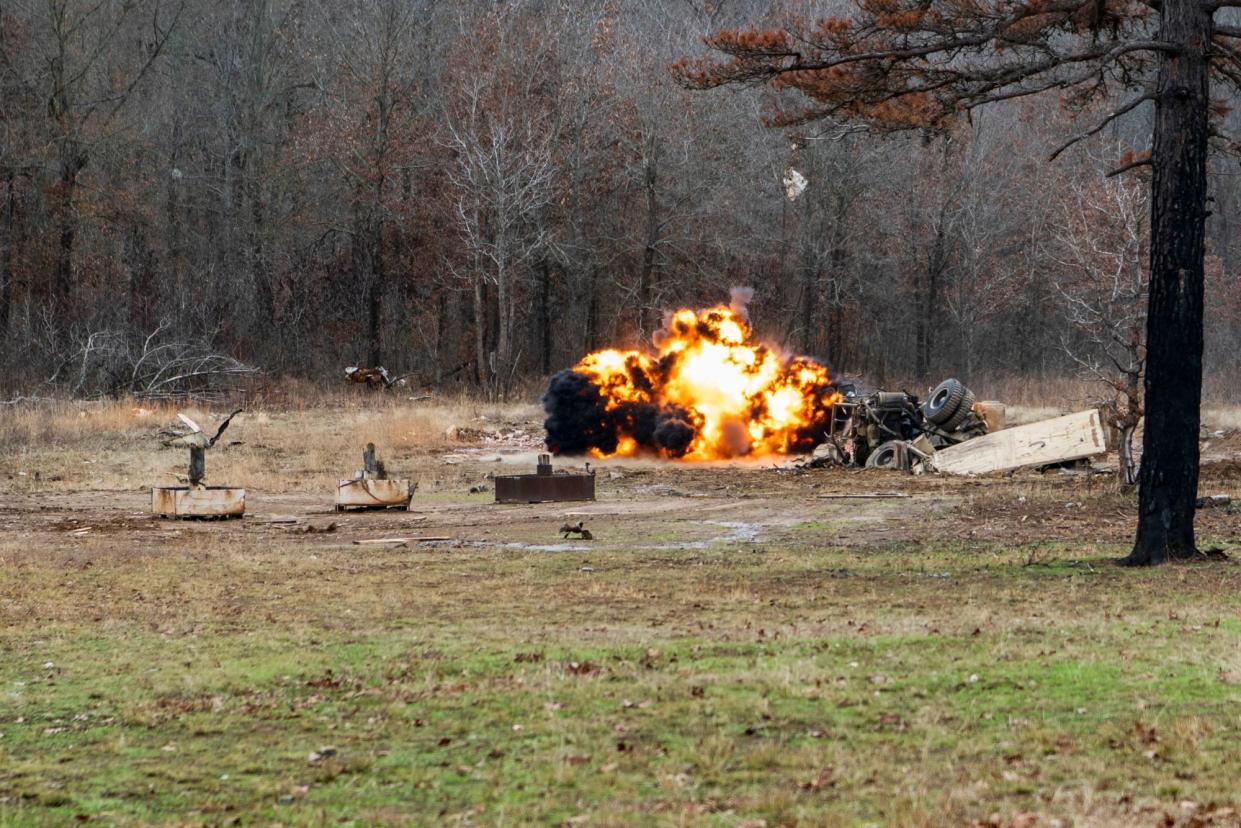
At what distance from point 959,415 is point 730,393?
511 centimetres

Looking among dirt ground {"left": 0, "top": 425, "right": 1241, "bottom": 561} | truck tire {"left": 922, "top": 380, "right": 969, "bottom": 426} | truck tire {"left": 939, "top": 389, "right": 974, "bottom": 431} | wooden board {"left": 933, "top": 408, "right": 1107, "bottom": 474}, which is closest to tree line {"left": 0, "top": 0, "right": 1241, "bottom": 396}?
truck tire {"left": 922, "top": 380, "right": 969, "bottom": 426}

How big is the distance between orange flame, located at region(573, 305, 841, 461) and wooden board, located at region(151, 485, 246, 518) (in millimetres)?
12025

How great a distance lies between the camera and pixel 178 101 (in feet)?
189

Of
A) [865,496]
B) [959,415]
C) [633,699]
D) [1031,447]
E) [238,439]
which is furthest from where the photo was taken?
[238,439]

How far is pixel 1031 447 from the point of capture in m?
28.6

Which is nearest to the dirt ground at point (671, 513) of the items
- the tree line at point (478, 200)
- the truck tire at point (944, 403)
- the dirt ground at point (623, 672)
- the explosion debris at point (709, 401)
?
the dirt ground at point (623, 672)

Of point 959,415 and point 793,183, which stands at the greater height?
point 793,183

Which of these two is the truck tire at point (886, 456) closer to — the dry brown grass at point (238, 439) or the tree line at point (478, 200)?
the dry brown grass at point (238, 439)

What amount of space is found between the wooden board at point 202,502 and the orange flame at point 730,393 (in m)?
12.0

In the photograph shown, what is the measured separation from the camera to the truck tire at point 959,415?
31719mm

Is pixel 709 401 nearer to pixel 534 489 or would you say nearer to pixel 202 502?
pixel 534 489

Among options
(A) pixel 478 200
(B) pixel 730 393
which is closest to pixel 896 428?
(B) pixel 730 393

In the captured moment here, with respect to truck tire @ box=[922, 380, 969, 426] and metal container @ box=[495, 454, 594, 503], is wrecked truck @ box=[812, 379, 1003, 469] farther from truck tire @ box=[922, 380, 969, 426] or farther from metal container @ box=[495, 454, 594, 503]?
metal container @ box=[495, 454, 594, 503]

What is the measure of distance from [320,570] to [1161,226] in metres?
9.66
